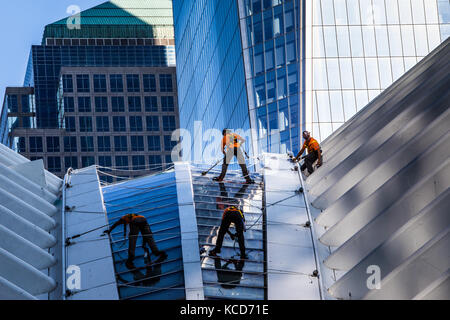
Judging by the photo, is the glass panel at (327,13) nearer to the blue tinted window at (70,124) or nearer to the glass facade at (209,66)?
the glass facade at (209,66)

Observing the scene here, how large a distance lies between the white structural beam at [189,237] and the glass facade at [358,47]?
91.2ft

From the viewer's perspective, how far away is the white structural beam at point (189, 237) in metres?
21.8

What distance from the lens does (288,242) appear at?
2481 centimetres

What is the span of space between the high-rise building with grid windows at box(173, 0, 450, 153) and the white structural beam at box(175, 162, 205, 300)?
27.1 m

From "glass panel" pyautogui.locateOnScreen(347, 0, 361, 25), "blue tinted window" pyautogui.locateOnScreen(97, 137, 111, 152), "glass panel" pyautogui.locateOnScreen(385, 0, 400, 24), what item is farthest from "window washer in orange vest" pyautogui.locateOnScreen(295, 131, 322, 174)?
"blue tinted window" pyautogui.locateOnScreen(97, 137, 111, 152)

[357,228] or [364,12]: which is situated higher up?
[364,12]

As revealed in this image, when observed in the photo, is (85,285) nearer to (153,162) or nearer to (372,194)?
(372,194)

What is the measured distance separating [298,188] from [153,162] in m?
91.0

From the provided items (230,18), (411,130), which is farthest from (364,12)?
(411,130)

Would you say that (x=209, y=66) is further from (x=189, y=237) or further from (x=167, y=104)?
(x=189, y=237)

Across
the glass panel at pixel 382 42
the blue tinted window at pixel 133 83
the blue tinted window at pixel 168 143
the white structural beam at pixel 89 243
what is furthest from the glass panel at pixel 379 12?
the blue tinted window at pixel 133 83

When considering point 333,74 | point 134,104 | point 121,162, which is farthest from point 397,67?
point 134,104

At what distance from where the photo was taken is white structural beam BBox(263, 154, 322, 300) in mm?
21406

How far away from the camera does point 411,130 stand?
1049 inches
